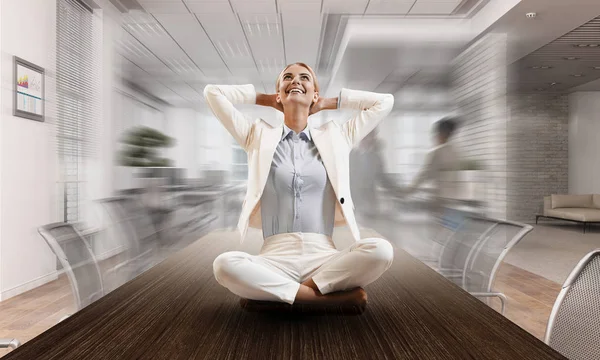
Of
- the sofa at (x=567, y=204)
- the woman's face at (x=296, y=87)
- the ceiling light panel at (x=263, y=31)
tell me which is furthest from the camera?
the sofa at (x=567, y=204)

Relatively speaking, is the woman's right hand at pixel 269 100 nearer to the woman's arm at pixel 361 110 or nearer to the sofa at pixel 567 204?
the woman's arm at pixel 361 110

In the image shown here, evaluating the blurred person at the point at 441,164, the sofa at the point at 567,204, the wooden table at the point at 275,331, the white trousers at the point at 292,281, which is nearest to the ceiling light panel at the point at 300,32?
the blurred person at the point at 441,164

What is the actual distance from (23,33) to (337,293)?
378cm

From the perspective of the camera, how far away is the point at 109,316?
3.27 feet

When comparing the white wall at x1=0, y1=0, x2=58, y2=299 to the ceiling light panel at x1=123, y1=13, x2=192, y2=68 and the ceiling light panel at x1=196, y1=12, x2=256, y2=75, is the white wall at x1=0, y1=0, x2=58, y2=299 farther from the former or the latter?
the ceiling light panel at x1=196, y1=12, x2=256, y2=75

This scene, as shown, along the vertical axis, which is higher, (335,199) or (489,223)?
(335,199)

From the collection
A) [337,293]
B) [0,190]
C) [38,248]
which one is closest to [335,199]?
[337,293]

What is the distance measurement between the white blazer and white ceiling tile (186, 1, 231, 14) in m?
3.32

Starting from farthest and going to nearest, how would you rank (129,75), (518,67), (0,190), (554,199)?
(554,199), (518,67), (129,75), (0,190)

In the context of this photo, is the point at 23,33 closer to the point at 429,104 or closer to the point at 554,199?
the point at 429,104

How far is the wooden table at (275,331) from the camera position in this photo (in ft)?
2.50

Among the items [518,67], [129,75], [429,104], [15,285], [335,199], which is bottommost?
[15,285]

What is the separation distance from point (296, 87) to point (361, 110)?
9.8 inches

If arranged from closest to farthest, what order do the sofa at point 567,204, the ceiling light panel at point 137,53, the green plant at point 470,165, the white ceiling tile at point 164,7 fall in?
the green plant at point 470,165 → the ceiling light panel at point 137,53 → the white ceiling tile at point 164,7 → the sofa at point 567,204
